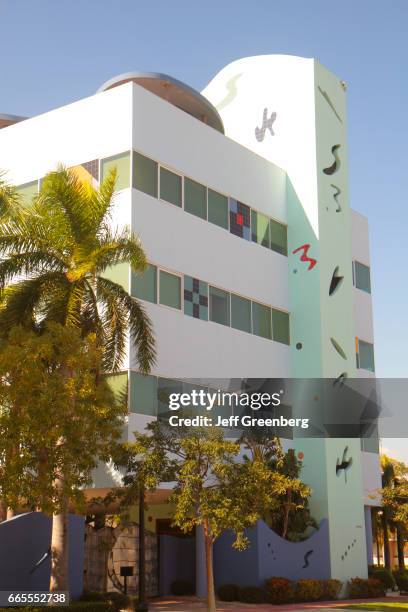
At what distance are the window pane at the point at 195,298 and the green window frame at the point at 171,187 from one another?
9.44ft

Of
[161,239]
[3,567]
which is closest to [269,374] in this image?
[161,239]

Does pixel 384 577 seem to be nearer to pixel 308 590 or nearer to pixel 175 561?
pixel 308 590

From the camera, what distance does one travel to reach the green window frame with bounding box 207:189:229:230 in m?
34.8

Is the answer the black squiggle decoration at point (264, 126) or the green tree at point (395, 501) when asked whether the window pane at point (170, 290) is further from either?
the green tree at point (395, 501)

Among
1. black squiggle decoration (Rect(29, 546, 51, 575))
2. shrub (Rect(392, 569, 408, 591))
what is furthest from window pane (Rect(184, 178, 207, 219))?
shrub (Rect(392, 569, 408, 591))

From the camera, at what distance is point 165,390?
98.8ft

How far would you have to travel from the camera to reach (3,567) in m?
25.9

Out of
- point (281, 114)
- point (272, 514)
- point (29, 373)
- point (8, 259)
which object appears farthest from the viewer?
point (281, 114)

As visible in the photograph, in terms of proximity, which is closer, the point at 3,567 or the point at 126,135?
the point at 3,567

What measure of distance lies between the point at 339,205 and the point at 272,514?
570 inches

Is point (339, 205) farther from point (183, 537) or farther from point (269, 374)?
point (183, 537)

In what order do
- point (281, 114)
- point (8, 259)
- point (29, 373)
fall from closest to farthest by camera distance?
point (29, 373) < point (8, 259) < point (281, 114)

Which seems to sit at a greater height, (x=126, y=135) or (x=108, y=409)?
(x=126, y=135)

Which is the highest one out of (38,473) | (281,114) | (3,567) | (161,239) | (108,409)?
(281,114)
